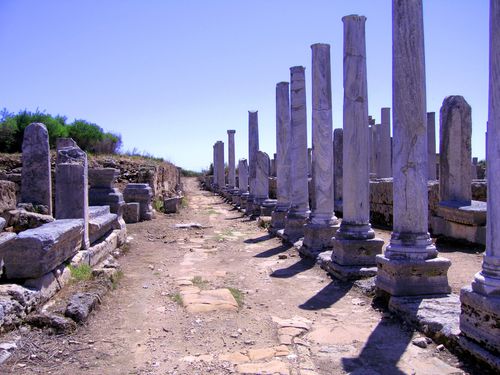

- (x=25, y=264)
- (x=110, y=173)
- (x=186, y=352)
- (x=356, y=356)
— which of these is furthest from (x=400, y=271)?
(x=110, y=173)

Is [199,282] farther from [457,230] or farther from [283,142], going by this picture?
[283,142]

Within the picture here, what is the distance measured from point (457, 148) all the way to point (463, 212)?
1.56 meters

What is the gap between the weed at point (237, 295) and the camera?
19.5ft

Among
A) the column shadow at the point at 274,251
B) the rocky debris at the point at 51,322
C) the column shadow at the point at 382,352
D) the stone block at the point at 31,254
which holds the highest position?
the stone block at the point at 31,254

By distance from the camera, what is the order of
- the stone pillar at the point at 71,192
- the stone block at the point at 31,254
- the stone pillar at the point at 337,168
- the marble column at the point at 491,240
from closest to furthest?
the marble column at the point at 491,240 < the stone block at the point at 31,254 < the stone pillar at the point at 71,192 < the stone pillar at the point at 337,168

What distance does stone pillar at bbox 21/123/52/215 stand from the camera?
8.51m

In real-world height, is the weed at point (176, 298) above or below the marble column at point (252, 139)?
below

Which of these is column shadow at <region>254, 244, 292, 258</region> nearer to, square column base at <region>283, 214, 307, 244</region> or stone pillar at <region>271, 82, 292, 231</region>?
square column base at <region>283, 214, 307, 244</region>

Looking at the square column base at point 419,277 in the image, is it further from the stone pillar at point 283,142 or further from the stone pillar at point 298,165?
the stone pillar at point 283,142

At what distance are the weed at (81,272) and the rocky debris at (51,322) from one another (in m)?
1.81

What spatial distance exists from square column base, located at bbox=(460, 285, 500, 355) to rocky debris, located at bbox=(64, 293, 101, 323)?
3701 mm

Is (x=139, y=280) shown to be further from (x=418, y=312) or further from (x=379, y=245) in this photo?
(x=418, y=312)

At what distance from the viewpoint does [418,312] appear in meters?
4.82

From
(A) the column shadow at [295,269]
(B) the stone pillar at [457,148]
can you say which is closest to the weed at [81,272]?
(A) the column shadow at [295,269]
